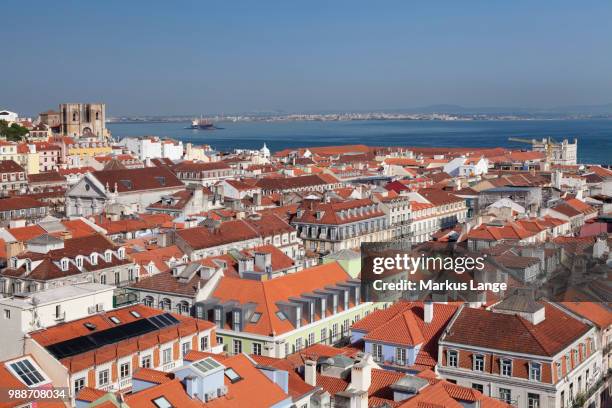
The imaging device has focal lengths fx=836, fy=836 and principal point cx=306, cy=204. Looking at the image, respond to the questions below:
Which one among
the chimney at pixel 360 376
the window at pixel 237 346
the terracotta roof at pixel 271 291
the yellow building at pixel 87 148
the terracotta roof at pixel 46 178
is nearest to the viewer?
the chimney at pixel 360 376

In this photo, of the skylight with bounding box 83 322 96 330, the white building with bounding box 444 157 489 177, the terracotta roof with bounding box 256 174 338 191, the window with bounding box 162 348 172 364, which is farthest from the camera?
the white building with bounding box 444 157 489 177

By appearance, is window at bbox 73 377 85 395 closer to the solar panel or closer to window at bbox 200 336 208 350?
the solar panel

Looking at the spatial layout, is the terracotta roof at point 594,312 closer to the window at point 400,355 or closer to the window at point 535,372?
the window at point 535,372

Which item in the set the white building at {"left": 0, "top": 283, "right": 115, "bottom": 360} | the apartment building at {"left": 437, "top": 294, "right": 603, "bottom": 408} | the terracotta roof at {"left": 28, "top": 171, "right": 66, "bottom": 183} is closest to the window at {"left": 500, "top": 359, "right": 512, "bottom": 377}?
the apartment building at {"left": 437, "top": 294, "right": 603, "bottom": 408}

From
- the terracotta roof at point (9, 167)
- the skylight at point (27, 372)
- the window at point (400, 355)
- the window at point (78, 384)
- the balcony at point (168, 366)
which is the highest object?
the terracotta roof at point (9, 167)

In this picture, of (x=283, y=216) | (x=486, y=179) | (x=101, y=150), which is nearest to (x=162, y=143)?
(x=101, y=150)

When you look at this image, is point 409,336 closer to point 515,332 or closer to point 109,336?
point 515,332

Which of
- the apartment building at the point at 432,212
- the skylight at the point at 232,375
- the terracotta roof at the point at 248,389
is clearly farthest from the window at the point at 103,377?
the apartment building at the point at 432,212
